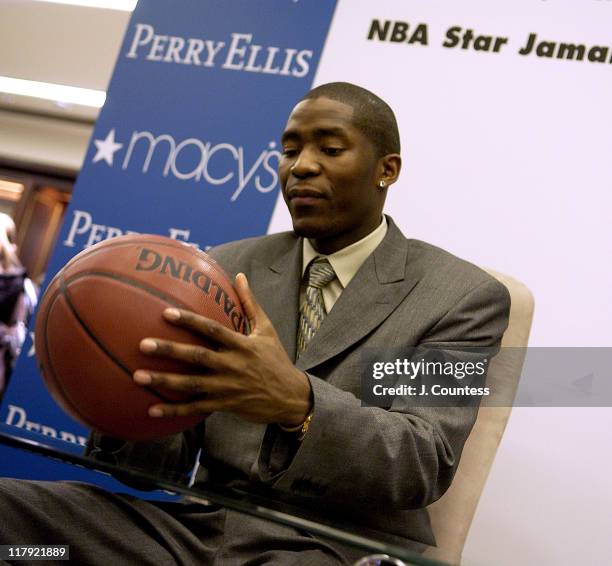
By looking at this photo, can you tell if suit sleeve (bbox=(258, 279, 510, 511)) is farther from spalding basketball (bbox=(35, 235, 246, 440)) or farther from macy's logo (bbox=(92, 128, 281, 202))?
macy's logo (bbox=(92, 128, 281, 202))

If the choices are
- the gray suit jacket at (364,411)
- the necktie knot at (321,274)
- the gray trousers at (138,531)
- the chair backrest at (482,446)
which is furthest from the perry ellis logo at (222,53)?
the gray trousers at (138,531)

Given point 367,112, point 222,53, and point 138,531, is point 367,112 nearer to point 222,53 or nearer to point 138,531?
point 138,531

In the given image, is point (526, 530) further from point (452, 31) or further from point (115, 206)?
point (115, 206)

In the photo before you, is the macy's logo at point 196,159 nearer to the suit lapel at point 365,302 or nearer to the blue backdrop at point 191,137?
the blue backdrop at point 191,137

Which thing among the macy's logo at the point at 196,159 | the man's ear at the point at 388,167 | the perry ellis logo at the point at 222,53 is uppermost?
the perry ellis logo at the point at 222,53

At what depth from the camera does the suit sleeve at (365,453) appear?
106cm

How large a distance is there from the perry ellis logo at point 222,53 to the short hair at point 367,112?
3.69ft

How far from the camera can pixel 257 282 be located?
5.30 feet

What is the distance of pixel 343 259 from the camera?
1.63 meters

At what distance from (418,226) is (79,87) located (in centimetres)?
482

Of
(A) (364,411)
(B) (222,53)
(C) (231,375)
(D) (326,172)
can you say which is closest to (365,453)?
(A) (364,411)

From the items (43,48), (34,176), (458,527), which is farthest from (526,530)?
(34,176)

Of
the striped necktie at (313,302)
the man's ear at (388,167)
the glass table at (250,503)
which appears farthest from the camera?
the man's ear at (388,167)

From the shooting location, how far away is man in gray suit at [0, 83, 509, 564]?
980 millimetres
